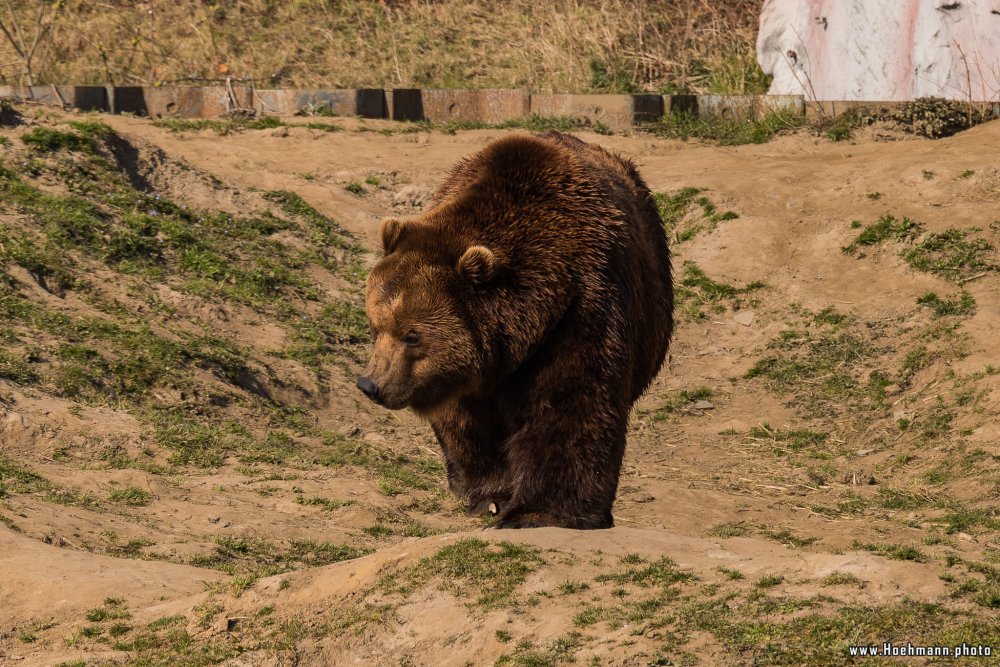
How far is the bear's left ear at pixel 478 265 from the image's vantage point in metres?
6.09

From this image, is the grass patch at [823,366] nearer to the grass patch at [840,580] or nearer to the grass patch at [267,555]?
the grass patch at [267,555]

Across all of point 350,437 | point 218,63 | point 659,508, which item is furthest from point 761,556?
point 218,63

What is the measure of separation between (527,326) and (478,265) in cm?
37

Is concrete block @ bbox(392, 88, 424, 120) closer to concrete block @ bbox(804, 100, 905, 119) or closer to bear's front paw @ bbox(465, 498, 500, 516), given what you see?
concrete block @ bbox(804, 100, 905, 119)

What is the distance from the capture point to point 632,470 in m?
9.25

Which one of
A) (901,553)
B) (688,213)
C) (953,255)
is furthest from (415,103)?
(901,553)

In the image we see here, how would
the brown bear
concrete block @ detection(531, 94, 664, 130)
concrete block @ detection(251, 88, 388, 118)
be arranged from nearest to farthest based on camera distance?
the brown bear
concrete block @ detection(531, 94, 664, 130)
concrete block @ detection(251, 88, 388, 118)

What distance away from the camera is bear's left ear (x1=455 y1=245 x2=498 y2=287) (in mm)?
6090

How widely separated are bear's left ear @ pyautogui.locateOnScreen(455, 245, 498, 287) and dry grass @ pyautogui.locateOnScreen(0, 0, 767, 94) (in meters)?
12.0

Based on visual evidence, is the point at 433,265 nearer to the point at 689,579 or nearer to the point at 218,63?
the point at 689,579

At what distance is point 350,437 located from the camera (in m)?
9.22

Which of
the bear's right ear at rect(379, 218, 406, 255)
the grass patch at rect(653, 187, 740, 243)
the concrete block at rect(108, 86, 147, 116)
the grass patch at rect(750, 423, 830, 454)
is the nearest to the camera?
the bear's right ear at rect(379, 218, 406, 255)

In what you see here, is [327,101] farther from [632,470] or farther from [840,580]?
[840,580]

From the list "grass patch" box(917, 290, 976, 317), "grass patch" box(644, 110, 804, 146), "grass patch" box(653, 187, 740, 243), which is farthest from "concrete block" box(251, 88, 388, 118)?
"grass patch" box(917, 290, 976, 317)
